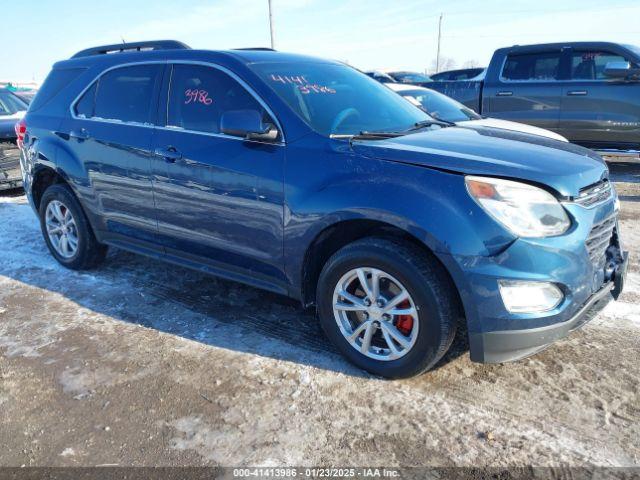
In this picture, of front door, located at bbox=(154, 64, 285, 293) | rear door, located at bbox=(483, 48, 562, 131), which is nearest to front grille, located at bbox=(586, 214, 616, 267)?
front door, located at bbox=(154, 64, 285, 293)

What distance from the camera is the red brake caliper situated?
112 inches

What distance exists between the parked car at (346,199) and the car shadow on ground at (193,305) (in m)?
0.36

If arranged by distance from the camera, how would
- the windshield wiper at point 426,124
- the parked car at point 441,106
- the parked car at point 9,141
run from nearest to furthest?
the windshield wiper at point 426,124
the parked car at point 441,106
the parked car at point 9,141

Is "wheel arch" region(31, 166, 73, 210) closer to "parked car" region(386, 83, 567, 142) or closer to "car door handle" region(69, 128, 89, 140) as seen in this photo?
"car door handle" region(69, 128, 89, 140)

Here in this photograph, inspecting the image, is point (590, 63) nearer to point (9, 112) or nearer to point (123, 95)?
point (123, 95)

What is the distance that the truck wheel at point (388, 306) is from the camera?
2.68 m

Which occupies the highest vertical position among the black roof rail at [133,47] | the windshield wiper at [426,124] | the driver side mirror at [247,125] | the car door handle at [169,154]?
the black roof rail at [133,47]

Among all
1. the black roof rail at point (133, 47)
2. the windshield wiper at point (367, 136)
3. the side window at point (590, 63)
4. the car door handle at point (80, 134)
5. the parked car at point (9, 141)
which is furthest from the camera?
the side window at point (590, 63)

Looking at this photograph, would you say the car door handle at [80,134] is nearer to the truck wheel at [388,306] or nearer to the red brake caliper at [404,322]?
the truck wheel at [388,306]

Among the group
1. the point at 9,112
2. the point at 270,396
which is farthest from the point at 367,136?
the point at 9,112

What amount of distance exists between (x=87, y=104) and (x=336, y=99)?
7.43 ft

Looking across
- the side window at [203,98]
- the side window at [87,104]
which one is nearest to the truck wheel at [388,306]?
the side window at [203,98]

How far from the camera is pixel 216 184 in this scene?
3400 millimetres

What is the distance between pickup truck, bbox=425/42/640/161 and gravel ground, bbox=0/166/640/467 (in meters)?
4.96
